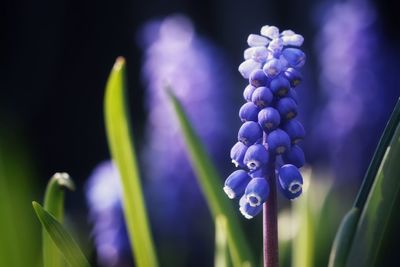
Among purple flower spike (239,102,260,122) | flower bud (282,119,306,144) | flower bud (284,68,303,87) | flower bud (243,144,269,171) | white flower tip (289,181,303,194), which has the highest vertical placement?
flower bud (284,68,303,87)

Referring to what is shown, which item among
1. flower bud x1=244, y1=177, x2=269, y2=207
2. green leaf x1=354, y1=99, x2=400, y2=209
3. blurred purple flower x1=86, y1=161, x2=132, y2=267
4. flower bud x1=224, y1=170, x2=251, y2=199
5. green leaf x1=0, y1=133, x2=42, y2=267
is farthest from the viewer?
blurred purple flower x1=86, y1=161, x2=132, y2=267

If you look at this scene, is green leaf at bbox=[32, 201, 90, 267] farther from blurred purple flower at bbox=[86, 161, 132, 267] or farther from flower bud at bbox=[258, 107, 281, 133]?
blurred purple flower at bbox=[86, 161, 132, 267]

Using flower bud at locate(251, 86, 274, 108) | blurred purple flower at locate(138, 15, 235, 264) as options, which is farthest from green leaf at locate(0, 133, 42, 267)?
flower bud at locate(251, 86, 274, 108)

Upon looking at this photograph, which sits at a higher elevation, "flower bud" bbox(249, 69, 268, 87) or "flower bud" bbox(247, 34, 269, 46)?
"flower bud" bbox(247, 34, 269, 46)

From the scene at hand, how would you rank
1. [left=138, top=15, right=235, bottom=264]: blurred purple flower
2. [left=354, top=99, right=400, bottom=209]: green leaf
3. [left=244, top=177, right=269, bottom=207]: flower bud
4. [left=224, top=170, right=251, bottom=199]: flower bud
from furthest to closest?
[left=138, top=15, right=235, bottom=264]: blurred purple flower
[left=354, top=99, right=400, bottom=209]: green leaf
[left=224, top=170, right=251, bottom=199]: flower bud
[left=244, top=177, right=269, bottom=207]: flower bud

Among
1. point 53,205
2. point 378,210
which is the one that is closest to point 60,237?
point 53,205

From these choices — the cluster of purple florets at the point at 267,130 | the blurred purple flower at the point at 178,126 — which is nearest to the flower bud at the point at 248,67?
the cluster of purple florets at the point at 267,130

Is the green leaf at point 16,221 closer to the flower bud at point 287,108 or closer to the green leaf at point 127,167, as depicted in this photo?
the green leaf at point 127,167

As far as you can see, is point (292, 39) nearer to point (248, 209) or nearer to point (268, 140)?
point (268, 140)
